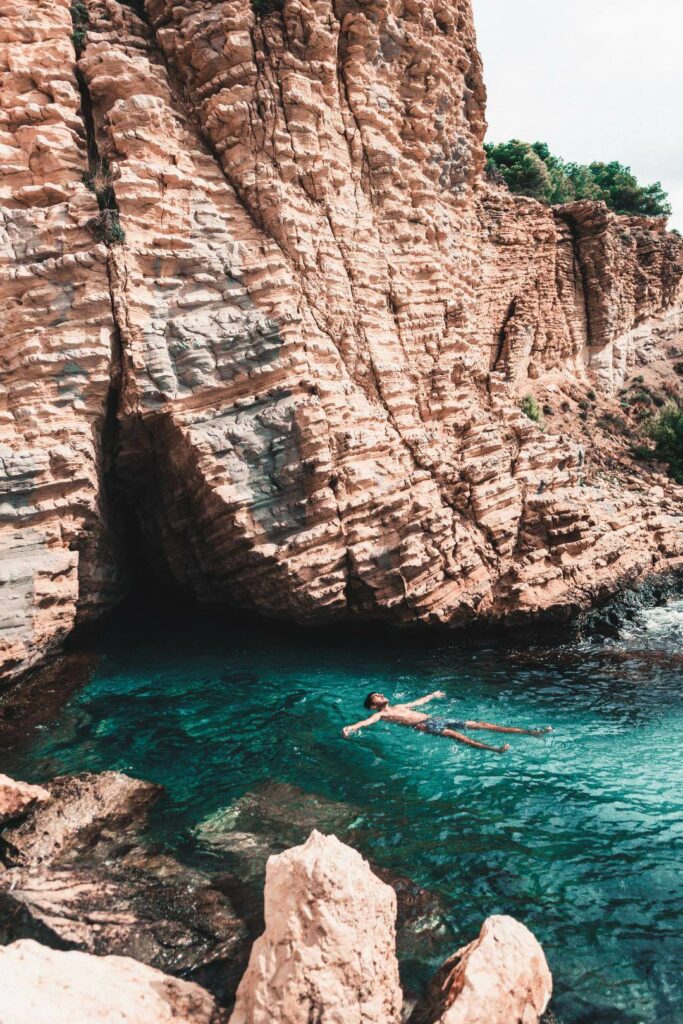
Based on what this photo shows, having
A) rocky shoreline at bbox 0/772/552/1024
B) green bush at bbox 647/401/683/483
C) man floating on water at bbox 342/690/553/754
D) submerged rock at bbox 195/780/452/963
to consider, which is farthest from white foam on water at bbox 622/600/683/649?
rocky shoreline at bbox 0/772/552/1024

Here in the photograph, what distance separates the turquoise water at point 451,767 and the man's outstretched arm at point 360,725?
140mm

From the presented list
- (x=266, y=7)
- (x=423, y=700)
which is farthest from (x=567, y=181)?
(x=423, y=700)

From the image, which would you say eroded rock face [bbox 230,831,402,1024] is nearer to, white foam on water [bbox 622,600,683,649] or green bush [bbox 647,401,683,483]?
white foam on water [bbox 622,600,683,649]

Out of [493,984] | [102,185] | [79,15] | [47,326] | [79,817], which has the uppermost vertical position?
[79,15]

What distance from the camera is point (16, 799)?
22.6 feet

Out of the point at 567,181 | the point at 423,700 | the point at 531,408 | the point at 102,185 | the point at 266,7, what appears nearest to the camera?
the point at 423,700

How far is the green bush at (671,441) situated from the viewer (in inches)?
808

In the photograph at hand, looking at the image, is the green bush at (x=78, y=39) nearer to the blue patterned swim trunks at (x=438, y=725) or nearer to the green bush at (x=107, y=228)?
the green bush at (x=107, y=228)

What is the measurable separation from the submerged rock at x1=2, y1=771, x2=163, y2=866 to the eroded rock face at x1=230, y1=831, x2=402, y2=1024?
10.8 ft

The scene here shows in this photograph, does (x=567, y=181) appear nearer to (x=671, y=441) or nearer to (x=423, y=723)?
(x=671, y=441)

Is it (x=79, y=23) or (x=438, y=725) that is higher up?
(x=79, y=23)

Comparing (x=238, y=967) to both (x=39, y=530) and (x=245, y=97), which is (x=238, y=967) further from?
(x=245, y=97)

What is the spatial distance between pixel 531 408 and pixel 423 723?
1477 cm

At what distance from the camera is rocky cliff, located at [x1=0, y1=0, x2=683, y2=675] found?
425 inches
